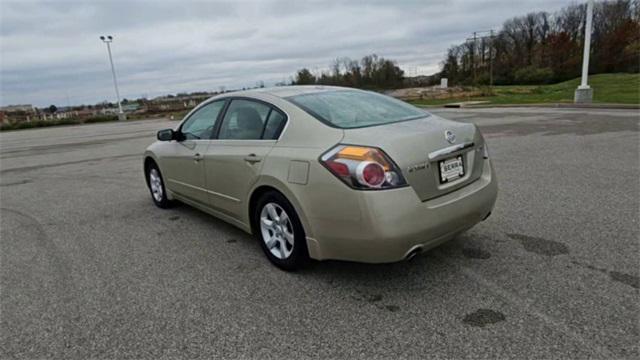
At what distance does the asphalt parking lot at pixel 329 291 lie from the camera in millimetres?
2408

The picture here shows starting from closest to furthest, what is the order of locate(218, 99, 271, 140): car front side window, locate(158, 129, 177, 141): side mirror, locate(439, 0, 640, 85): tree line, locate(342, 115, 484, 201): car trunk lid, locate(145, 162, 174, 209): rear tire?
locate(342, 115, 484, 201): car trunk lid < locate(218, 99, 271, 140): car front side window < locate(158, 129, 177, 141): side mirror < locate(145, 162, 174, 209): rear tire < locate(439, 0, 640, 85): tree line

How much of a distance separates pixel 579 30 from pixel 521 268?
7458 cm

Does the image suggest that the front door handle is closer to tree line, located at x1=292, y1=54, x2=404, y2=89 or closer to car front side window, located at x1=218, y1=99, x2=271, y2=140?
car front side window, located at x1=218, y1=99, x2=271, y2=140

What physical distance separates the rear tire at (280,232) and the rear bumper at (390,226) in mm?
161

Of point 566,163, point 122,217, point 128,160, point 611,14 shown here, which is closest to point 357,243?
point 122,217

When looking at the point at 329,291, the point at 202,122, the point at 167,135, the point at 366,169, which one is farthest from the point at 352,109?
the point at 167,135

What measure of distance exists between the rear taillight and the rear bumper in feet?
0.20

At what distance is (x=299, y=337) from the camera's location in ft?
8.18

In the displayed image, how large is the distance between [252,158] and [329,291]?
1.28 metres

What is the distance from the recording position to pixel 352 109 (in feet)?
11.5

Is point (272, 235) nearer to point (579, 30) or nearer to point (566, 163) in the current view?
point (566, 163)

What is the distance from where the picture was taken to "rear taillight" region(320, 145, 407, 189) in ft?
8.70

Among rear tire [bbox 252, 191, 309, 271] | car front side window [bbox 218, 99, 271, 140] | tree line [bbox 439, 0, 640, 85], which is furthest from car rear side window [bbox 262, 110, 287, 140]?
tree line [bbox 439, 0, 640, 85]

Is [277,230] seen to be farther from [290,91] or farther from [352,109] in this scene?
[290,91]
